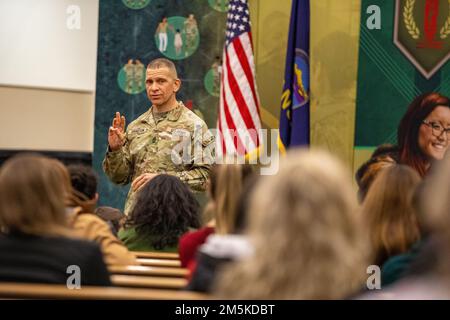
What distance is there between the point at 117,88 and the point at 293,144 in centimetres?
163

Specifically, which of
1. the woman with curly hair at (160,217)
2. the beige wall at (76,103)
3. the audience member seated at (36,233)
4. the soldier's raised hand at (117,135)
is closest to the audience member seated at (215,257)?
the audience member seated at (36,233)

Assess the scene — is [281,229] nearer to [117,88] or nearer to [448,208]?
[448,208]

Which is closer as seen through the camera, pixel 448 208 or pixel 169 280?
pixel 448 208

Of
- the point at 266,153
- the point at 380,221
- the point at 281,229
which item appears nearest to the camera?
the point at 281,229

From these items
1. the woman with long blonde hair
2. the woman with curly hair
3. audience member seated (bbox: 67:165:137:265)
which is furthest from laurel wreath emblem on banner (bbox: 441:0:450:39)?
audience member seated (bbox: 67:165:137:265)

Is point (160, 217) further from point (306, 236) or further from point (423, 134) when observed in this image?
point (423, 134)

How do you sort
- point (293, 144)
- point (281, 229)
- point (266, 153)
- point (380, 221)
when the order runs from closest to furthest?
point (281, 229) → point (380, 221) → point (293, 144) → point (266, 153)

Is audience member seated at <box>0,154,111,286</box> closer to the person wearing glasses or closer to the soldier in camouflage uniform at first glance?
the soldier in camouflage uniform

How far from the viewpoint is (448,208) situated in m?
2.09

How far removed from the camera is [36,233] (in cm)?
285

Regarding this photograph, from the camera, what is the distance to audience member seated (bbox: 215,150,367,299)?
6.71 feet

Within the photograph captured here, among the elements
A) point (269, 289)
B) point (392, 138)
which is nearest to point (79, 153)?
point (392, 138)

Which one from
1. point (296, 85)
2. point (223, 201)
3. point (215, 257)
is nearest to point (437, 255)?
point (215, 257)

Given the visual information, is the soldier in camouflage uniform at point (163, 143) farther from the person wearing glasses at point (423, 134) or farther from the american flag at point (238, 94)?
the person wearing glasses at point (423, 134)
